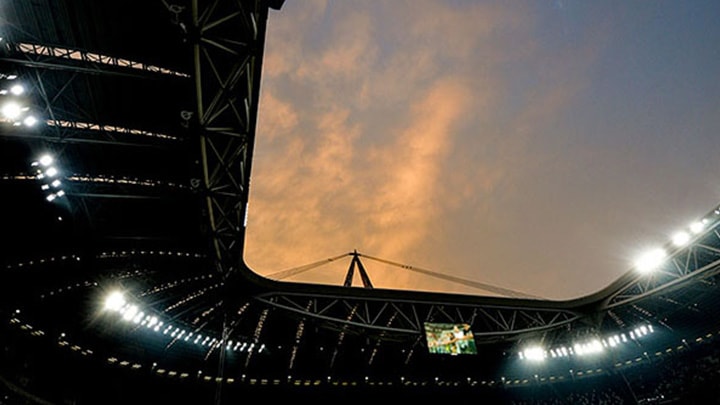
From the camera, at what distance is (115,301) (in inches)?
615

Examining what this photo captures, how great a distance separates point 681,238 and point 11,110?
26206 mm

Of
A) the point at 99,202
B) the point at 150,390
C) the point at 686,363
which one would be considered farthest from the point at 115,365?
the point at 686,363

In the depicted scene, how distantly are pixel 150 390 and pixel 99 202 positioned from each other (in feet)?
42.9

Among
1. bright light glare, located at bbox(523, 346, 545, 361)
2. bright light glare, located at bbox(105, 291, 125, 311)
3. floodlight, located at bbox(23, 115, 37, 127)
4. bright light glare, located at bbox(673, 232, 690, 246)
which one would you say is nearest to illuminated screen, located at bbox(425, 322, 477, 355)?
bright light glare, located at bbox(523, 346, 545, 361)

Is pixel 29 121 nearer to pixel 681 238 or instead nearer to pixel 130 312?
pixel 130 312

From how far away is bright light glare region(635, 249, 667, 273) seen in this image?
58.3 ft

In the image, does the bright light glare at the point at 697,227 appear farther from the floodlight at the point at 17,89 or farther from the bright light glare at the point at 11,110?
the bright light glare at the point at 11,110

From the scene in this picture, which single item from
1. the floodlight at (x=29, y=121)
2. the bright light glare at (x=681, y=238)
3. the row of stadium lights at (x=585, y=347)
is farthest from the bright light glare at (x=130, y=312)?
the bright light glare at (x=681, y=238)

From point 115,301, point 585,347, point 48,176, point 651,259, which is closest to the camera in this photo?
point 48,176

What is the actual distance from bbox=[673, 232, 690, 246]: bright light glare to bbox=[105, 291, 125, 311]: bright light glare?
25.7 metres

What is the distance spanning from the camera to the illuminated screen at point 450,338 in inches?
768

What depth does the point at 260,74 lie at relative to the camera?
8859 mm

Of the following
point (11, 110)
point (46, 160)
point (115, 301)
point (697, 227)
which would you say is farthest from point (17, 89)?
point (697, 227)

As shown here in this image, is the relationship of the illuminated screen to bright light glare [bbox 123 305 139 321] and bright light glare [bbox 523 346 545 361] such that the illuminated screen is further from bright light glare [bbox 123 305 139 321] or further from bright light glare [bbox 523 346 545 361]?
bright light glare [bbox 123 305 139 321]
